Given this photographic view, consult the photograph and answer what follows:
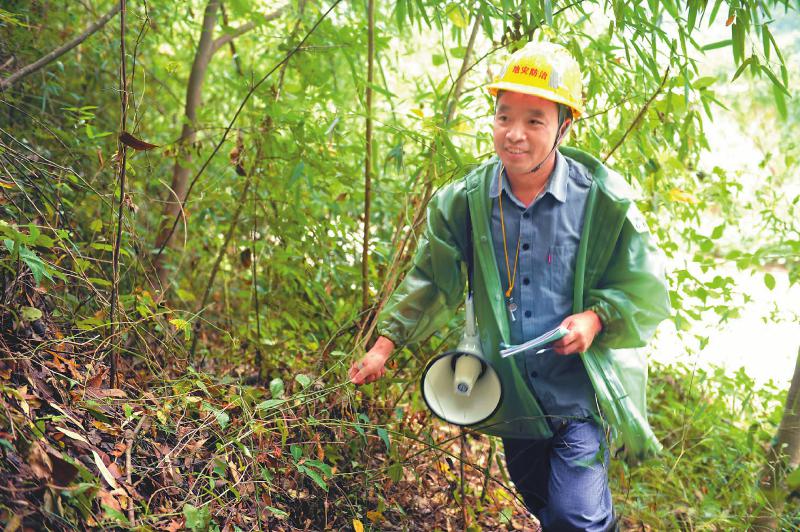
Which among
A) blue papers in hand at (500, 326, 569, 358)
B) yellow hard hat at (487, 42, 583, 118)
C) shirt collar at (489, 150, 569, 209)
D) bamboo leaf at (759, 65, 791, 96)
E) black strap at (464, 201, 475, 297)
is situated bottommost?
blue papers in hand at (500, 326, 569, 358)

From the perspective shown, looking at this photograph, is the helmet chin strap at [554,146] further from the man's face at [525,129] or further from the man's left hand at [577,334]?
the man's left hand at [577,334]

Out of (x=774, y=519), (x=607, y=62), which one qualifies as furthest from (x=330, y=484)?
(x=607, y=62)

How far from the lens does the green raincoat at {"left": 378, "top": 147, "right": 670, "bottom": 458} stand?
2.36 meters

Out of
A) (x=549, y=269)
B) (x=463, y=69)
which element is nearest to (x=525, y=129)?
(x=549, y=269)

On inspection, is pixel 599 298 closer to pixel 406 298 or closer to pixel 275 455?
pixel 406 298

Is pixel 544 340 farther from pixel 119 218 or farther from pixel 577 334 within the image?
pixel 119 218

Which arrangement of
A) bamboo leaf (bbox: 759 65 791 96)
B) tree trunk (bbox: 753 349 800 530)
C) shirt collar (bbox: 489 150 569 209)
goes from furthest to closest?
tree trunk (bbox: 753 349 800 530), shirt collar (bbox: 489 150 569 209), bamboo leaf (bbox: 759 65 791 96)

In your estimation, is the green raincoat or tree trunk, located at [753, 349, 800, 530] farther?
tree trunk, located at [753, 349, 800, 530]

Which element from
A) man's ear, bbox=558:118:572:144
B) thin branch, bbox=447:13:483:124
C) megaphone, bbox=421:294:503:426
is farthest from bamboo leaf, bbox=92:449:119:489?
thin branch, bbox=447:13:483:124

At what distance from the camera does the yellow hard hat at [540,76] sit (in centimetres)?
232

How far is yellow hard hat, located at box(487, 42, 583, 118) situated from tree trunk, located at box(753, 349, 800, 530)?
1.60m

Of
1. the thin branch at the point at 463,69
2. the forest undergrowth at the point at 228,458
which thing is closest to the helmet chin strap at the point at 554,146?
the thin branch at the point at 463,69

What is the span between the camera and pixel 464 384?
2.50 metres

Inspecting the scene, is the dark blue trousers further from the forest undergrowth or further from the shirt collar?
the shirt collar
